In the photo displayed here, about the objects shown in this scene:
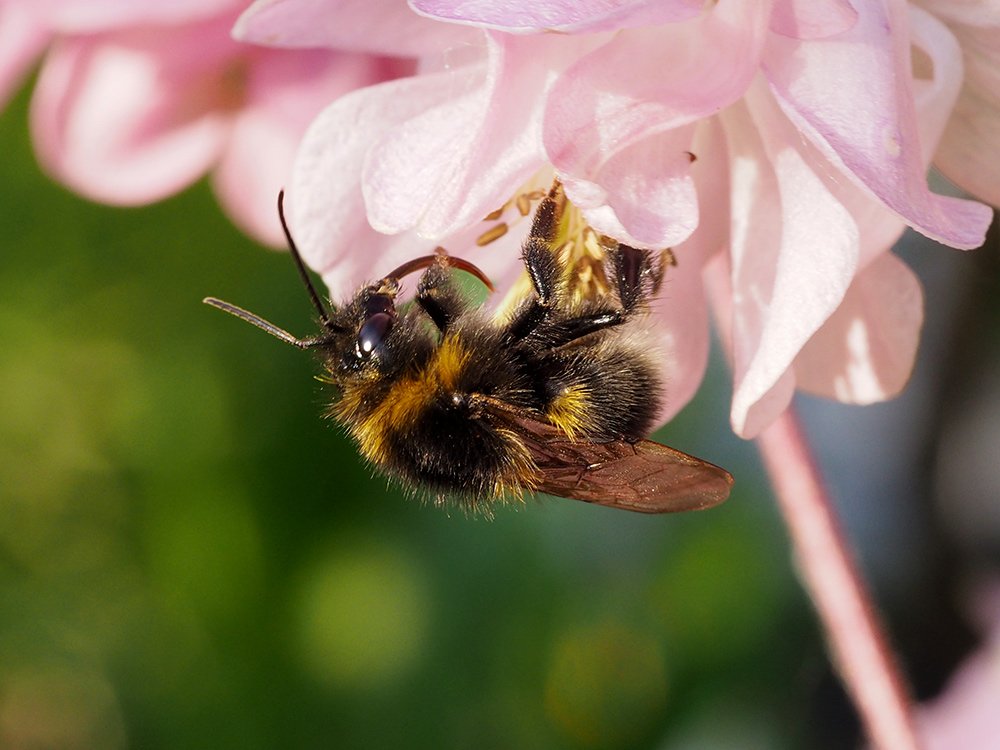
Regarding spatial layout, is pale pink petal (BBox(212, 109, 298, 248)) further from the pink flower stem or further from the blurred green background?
the blurred green background

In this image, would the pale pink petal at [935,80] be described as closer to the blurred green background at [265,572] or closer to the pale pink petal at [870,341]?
the pale pink petal at [870,341]

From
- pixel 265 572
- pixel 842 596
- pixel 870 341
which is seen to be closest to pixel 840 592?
pixel 842 596

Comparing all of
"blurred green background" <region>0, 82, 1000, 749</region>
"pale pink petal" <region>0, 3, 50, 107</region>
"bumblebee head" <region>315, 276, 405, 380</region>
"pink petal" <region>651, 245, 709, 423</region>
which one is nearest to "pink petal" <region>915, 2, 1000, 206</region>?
"pink petal" <region>651, 245, 709, 423</region>

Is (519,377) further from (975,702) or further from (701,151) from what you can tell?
(975,702)

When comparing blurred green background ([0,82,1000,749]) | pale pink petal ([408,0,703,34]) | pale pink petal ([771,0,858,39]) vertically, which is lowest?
blurred green background ([0,82,1000,749])

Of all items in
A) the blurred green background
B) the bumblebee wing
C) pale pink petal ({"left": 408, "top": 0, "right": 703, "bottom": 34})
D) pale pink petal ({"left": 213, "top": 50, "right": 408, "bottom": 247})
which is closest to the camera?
pale pink petal ({"left": 408, "top": 0, "right": 703, "bottom": 34})

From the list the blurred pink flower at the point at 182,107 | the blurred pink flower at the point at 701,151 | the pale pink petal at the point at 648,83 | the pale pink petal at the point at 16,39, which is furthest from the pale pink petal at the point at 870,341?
the pale pink petal at the point at 16,39
